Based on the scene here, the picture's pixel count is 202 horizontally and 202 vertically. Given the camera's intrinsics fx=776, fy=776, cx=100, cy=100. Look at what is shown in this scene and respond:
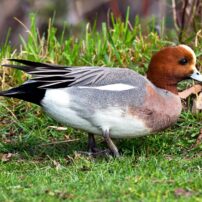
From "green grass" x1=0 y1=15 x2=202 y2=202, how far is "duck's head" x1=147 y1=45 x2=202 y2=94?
1.67 feet

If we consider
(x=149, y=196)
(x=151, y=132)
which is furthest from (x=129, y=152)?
(x=149, y=196)

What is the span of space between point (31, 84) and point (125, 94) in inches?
28.3

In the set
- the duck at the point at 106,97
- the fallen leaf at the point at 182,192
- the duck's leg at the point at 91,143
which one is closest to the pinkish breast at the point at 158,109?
the duck at the point at 106,97

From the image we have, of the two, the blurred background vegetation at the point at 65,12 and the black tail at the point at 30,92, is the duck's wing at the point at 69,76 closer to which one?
the black tail at the point at 30,92

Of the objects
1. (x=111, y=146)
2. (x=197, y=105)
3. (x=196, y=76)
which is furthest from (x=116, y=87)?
(x=197, y=105)

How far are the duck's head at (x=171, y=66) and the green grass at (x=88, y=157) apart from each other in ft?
1.67

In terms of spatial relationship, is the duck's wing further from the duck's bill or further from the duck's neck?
the duck's bill

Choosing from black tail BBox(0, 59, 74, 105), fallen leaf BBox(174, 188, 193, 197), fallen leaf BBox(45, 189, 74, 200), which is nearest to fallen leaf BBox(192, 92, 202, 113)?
black tail BBox(0, 59, 74, 105)

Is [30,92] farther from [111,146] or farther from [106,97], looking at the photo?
[111,146]

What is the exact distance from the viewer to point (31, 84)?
5.88 meters

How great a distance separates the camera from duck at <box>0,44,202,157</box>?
5750mm

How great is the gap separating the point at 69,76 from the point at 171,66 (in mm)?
818

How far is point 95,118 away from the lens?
226 inches

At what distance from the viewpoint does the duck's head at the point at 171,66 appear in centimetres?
607
